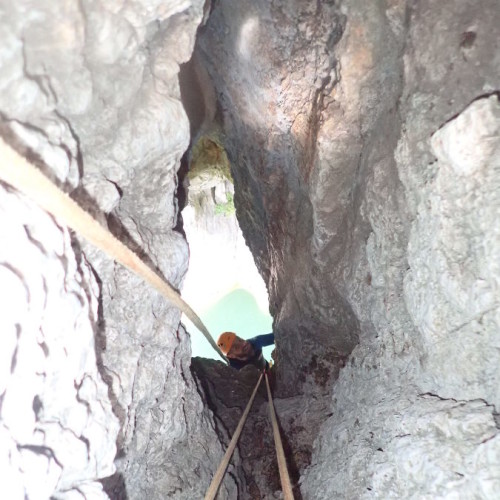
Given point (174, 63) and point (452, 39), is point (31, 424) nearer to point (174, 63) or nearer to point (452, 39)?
point (174, 63)

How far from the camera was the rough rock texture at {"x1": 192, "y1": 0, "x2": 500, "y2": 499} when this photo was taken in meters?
1.96

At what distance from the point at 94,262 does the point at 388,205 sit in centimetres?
191

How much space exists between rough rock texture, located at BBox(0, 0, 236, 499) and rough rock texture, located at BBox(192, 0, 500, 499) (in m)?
1.24

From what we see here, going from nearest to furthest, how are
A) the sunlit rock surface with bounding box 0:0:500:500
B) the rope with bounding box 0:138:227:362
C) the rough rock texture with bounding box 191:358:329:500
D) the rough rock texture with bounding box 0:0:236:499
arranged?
the rope with bounding box 0:138:227:362
the rough rock texture with bounding box 0:0:236:499
the sunlit rock surface with bounding box 0:0:500:500
the rough rock texture with bounding box 191:358:329:500

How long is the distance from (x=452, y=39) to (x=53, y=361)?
8.60 ft

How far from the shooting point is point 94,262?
2.08 m

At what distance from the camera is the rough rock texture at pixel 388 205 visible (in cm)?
196

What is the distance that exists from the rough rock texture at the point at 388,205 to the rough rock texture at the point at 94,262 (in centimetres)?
124

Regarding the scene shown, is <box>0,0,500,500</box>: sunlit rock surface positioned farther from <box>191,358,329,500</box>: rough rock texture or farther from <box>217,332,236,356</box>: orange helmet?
<box>217,332,236,356</box>: orange helmet

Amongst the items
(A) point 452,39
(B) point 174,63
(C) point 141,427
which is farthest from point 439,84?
(C) point 141,427

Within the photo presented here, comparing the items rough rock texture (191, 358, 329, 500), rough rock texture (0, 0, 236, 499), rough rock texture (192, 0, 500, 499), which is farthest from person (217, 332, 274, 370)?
→ rough rock texture (0, 0, 236, 499)

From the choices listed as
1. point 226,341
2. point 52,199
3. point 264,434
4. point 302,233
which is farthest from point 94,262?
point 226,341

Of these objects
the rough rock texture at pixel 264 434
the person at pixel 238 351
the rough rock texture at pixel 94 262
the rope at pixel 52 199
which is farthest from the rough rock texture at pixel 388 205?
the person at pixel 238 351

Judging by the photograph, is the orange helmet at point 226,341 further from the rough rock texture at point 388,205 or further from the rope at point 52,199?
the rope at point 52,199
